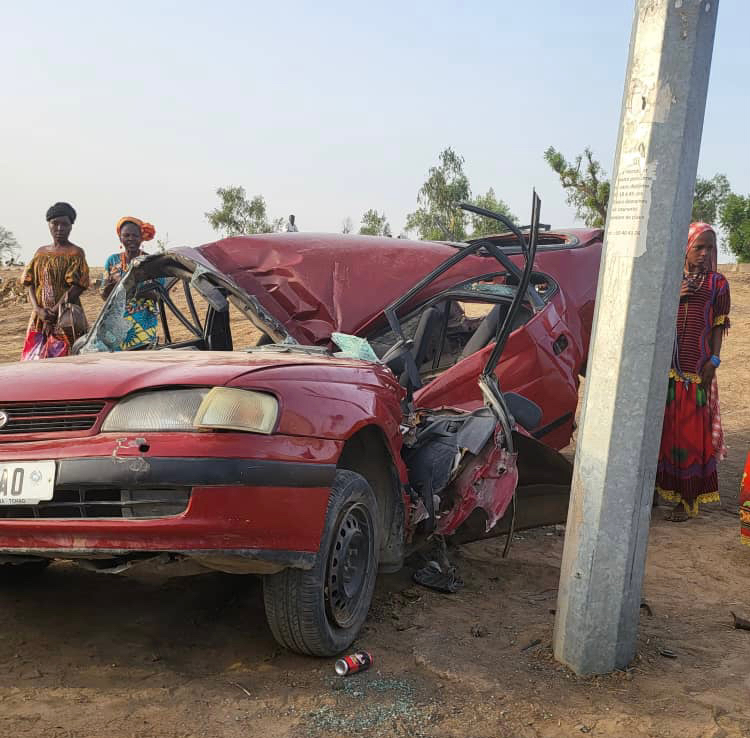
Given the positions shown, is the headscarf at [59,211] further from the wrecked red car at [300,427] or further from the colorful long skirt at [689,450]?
the colorful long skirt at [689,450]

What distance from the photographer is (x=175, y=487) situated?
2.64m

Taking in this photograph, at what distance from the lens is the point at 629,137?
9.48 ft

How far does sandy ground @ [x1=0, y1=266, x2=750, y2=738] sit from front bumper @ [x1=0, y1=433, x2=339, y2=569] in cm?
47

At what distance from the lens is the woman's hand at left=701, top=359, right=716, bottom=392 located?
19.1 feet

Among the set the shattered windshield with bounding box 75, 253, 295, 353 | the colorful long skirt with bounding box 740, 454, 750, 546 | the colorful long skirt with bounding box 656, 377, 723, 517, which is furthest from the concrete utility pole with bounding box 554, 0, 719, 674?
the colorful long skirt with bounding box 656, 377, 723, 517

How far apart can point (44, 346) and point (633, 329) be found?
5.16 m

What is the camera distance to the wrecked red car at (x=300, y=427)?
8.75 feet

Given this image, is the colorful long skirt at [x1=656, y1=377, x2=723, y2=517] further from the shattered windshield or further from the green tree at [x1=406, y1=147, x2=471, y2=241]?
the green tree at [x1=406, y1=147, x2=471, y2=241]

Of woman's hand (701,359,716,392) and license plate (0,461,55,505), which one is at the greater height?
woman's hand (701,359,716,392)

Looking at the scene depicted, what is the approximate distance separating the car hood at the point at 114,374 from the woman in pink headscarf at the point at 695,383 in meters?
3.39

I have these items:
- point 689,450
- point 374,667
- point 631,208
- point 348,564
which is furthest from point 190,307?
point 689,450

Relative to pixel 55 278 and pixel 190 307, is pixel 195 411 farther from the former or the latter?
pixel 55 278

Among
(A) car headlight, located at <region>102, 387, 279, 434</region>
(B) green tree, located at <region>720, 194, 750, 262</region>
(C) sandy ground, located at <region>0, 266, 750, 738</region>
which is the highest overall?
(B) green tree, located at <region>720, 194, 750, 262</region>

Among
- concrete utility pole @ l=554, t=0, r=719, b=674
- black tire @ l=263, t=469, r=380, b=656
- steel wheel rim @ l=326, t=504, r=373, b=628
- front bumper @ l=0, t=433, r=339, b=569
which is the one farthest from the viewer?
steel wheel rim @ l=326, t=504, r=373, b=628
